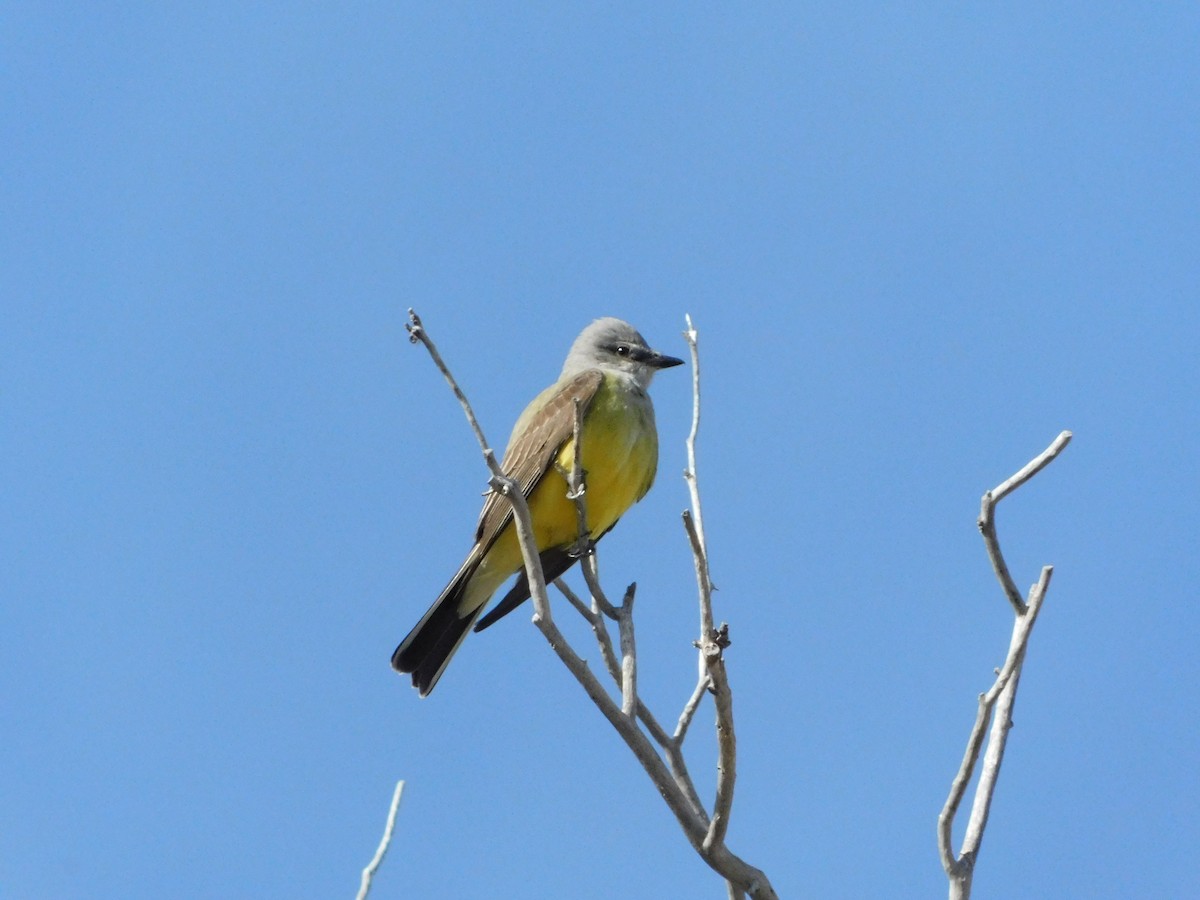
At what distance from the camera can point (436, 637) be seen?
21.0ft

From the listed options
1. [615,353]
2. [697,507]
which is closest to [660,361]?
[615,353]

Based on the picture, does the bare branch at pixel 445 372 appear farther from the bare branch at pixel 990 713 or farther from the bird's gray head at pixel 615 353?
the bird's gray head at pixel 615 353

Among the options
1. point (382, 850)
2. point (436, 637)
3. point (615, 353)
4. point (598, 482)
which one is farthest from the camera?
point (615, 353)

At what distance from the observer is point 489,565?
6.58m

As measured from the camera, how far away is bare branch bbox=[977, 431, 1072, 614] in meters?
3.08

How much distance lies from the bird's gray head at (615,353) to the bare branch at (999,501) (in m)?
4.09

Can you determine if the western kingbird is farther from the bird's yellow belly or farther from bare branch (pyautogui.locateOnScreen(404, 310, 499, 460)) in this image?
bare branch (pyautogui.locateOnScreen(404, 310, 499, 460))

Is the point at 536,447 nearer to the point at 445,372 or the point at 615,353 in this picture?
the point at 615,353

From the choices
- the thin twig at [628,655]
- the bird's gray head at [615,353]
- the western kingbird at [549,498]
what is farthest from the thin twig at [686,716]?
the bird's gray head at [615,353]

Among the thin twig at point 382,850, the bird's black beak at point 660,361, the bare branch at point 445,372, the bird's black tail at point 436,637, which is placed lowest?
the thin twig at point 382,850

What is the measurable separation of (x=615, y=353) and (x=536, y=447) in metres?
1.25

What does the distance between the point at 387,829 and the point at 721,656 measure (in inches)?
33.3

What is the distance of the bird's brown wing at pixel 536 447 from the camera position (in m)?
6.33

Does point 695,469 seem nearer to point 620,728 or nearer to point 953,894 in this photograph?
point 620,728
